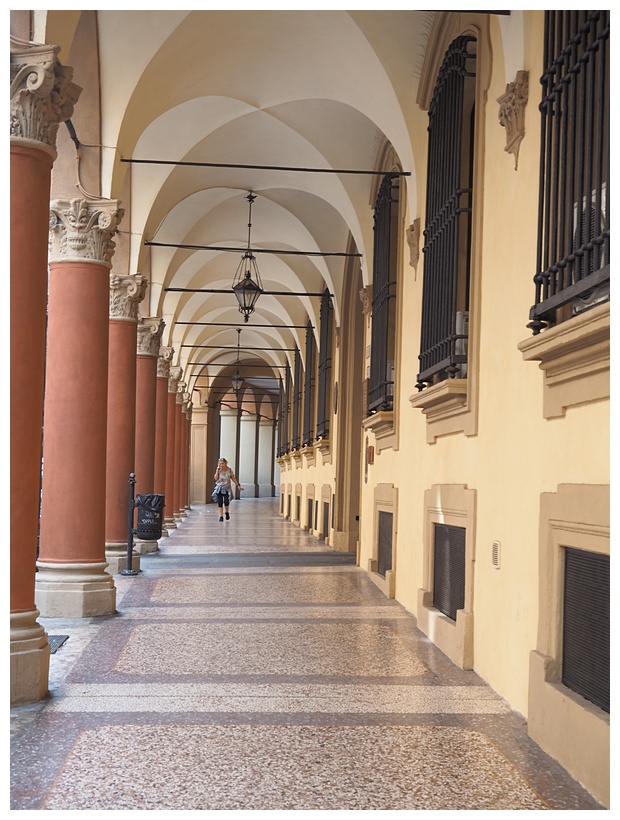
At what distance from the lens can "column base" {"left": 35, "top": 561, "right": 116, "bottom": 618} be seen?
9109 mm

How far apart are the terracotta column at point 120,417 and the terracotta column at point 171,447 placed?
32.5ft

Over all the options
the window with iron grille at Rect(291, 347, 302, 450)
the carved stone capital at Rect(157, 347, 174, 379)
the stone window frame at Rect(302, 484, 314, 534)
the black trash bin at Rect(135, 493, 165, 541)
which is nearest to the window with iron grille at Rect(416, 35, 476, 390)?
the black trash bin at Rect(135, 493, 165, 541)

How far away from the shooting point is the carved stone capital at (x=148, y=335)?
711 inches

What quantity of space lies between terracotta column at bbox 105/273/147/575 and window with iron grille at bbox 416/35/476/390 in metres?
5.04

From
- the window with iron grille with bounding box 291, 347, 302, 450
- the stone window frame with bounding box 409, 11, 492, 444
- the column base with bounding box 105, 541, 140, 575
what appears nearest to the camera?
the stone window frame with bounding box 409, 11, 492, 444

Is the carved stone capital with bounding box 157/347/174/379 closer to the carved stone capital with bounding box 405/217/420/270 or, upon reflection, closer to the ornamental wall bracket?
the carved stone capital with bounding box 405/217/420/270

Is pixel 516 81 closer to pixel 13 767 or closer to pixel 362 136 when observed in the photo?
pixel 13 767

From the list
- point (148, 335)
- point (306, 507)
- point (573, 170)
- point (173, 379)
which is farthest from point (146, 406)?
point (573, 170)

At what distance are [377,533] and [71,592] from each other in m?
4.82

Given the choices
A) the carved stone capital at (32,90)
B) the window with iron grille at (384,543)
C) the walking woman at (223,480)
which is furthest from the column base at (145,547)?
the carved stone capital at (32,90)

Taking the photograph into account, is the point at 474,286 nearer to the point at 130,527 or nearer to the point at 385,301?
the point at 385,301

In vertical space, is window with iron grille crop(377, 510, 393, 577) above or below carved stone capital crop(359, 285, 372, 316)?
below

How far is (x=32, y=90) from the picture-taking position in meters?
6.19

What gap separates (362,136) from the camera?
539 inches
